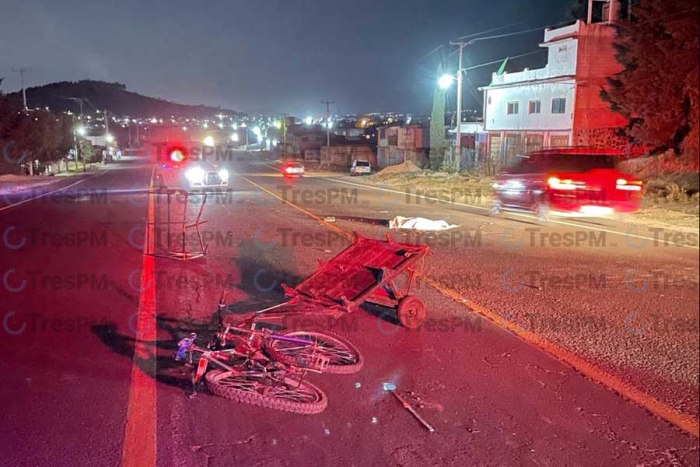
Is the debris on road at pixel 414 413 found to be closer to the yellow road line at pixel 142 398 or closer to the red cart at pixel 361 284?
the red cart at pixel 361 284

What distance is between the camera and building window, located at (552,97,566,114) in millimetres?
34537

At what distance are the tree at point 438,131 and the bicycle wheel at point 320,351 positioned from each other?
43151 mm


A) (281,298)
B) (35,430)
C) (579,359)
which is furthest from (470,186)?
(35,430)

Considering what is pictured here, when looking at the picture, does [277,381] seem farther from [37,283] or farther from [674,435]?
[37,283]

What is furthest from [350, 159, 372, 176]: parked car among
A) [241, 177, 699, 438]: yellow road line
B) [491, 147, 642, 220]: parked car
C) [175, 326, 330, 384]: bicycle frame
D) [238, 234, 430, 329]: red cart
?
[491, 147, 642, 220]: parked car

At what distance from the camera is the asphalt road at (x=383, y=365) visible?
420 centimetres

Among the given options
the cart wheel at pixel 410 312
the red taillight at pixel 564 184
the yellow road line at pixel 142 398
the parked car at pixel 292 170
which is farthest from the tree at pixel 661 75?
the parked car at pixel 292 170

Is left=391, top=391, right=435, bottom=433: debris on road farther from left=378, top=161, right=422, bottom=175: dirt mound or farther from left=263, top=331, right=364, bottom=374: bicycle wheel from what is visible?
left=378, top=161, right=422, bottom=175: dirt mound

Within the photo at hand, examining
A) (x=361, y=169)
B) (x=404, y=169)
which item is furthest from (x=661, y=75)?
(x=361, y=169)

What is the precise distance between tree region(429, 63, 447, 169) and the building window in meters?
13.0

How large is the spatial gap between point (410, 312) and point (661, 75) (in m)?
4.87

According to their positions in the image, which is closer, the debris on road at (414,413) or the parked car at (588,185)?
the parked car at (588,185)

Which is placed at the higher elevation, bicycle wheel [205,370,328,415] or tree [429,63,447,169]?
tree [429,63,447,169]

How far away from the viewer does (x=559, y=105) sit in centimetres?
3556
